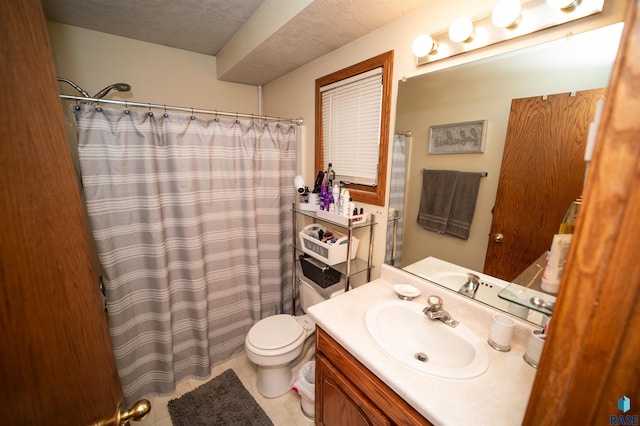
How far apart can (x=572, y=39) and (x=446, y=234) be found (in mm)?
824

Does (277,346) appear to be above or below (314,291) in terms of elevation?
below

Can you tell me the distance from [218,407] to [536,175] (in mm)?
2104

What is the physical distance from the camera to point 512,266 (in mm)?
1015

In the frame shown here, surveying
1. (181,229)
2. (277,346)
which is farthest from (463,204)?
(181,229)

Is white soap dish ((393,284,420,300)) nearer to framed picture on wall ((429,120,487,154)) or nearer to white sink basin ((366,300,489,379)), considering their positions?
white sink basin ((366,300,489,379))

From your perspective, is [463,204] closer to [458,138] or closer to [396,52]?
[458,138]

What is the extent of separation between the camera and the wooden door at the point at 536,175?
83 centimetres

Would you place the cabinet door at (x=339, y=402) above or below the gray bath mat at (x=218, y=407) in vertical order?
above

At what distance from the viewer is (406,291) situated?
124 centimetres

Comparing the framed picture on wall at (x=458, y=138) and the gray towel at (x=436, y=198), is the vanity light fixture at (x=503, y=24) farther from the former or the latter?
the gray towel at (x=436, y=198)

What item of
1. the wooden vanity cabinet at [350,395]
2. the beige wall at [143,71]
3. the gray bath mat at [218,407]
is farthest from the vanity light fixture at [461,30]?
the gray bath mat at [218,407]

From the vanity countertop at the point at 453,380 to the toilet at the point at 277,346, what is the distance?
0.55m

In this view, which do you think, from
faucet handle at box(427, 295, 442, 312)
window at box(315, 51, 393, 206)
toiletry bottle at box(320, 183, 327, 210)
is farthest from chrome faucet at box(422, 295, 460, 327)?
toiletry bottle at box(320, 183, 327, 210)

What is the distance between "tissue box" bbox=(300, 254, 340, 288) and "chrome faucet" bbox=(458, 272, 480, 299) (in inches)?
30.3
